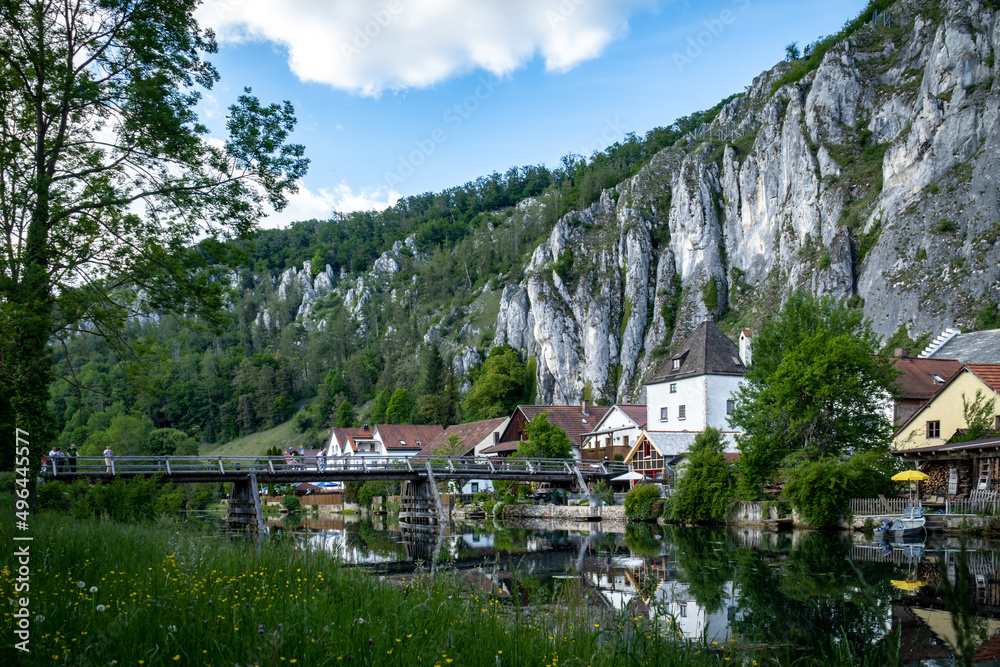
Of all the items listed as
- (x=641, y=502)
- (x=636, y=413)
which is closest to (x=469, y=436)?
(x=636, y=413)

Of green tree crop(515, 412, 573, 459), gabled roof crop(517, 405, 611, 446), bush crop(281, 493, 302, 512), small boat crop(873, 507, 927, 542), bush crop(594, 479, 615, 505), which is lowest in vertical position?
bush crop(281, 493, 302, 512)

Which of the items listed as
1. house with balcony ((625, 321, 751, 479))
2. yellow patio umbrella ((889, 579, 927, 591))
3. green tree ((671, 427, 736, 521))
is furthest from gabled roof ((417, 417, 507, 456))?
yellow patio umbrella ((889, 579, 927, 591))

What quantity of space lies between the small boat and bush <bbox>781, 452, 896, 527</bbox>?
2960mm

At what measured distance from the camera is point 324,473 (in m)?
38.1

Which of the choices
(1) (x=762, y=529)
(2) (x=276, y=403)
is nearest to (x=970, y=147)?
(1) (x=762, y=529)

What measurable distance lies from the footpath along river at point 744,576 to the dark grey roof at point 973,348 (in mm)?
21519

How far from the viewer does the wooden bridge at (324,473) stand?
32.9m

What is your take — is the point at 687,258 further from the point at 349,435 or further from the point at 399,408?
the point at 349,435

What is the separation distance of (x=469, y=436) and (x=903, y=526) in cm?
4805

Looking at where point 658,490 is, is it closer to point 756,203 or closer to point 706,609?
point 706,609

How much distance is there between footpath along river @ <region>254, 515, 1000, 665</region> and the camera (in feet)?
31.9

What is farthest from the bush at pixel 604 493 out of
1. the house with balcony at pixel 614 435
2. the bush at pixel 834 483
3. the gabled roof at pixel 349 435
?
the gabled roof at pixel 349 435

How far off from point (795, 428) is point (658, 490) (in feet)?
Answer: 29.5

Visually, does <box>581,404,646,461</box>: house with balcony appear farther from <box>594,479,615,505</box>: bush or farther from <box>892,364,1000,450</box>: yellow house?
<box>892,364,1000,450</box>: yellow house
